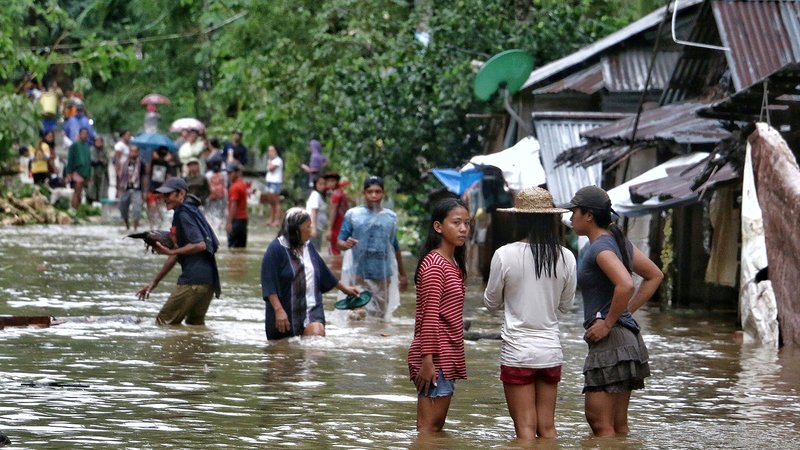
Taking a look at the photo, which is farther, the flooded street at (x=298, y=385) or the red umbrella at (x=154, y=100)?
the red umbrella at (x=154, y=100)

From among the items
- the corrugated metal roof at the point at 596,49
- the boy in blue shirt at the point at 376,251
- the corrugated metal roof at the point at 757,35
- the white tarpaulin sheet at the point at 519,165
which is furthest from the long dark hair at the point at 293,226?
the corrugated metal roof at the point at 596,49

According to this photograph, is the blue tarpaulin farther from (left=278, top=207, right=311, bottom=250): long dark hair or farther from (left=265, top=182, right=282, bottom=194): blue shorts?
(left=265, top=182, right=282, bottom=194): blue shorts

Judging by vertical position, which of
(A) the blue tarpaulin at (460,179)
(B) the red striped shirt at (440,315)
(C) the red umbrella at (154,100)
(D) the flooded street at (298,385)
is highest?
(C) the red umbrella at (154,100)

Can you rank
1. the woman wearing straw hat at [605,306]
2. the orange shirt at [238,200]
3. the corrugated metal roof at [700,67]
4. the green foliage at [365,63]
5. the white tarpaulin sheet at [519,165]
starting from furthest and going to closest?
1. the orange shirt at [238,200]
2. the green foliage at [365,63]
3. the white tarpaulin sheet at [519,165]
4. the corrugated metal roof at [700,67]
5. the woman wearing straw hat at [605,306]

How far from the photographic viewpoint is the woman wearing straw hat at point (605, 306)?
29.2 feet

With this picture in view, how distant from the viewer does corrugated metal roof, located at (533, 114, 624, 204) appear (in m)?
22.1

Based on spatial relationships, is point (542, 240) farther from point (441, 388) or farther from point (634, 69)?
point (634, 69)

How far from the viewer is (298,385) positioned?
11.8m

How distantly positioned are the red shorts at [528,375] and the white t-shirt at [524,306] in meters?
0.03

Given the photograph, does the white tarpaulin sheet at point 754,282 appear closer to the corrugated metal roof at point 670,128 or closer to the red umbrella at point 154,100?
the corrugated metal roof at point 670,128

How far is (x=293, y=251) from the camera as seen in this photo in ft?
45.3

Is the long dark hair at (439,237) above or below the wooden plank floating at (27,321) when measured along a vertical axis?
above

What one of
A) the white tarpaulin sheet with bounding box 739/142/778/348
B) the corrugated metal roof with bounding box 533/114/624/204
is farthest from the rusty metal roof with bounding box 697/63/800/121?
the corrugated metal roof with bounding box 533/114/624/204

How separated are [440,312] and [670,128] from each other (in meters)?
10.7
